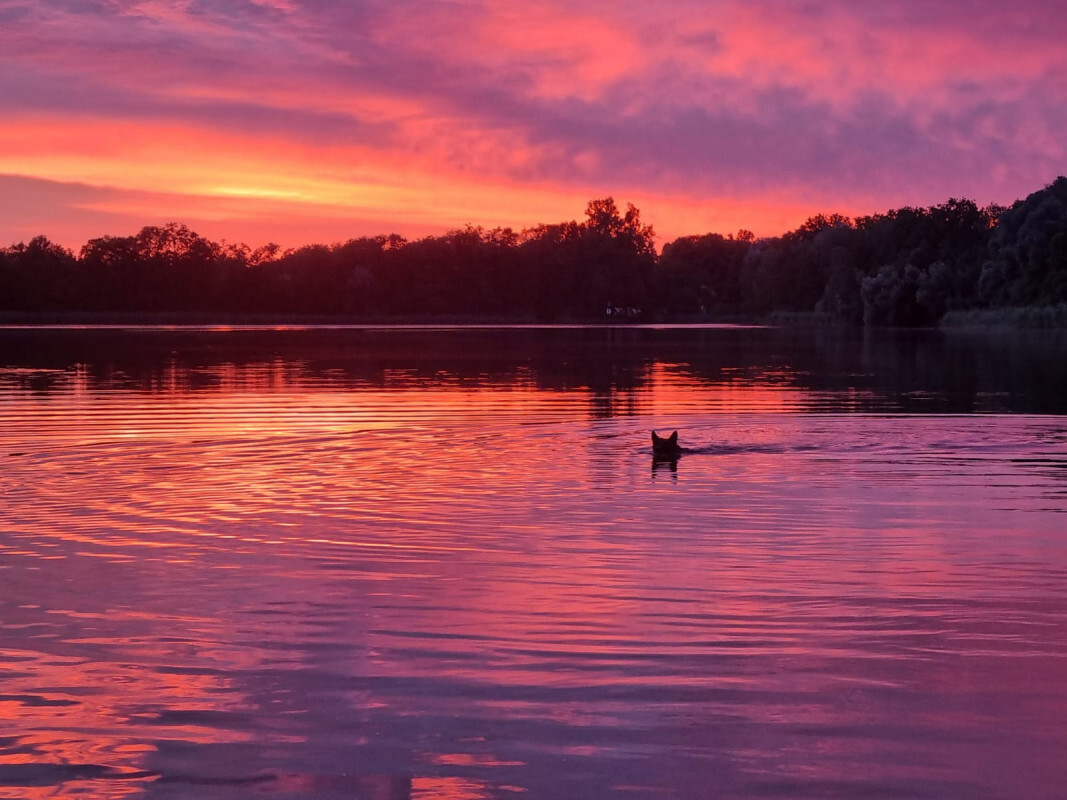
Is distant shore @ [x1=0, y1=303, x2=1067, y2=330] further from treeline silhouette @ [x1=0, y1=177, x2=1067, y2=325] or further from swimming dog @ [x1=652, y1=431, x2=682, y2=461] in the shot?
swimming dog @ [x1=652, y1=431, x2=682, y2=461]

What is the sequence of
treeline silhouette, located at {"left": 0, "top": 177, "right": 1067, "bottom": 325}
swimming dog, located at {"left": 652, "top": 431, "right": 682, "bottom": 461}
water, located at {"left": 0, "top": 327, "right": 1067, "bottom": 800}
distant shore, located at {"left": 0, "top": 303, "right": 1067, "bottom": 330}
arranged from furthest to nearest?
treeline silhouette, located at {"left": 0, "top": 177, "right": 1067, "bottom": 325}
distant shore, located at {"left": 0, "top": 303, "right": 1067, "bottom": 330}
swimming dog, located at {"left": 652, "top": 431, "right": 682, "bottom": 461}
water, located at {"left": 0, "top": 327, "right": 1067, "bottom": 800}

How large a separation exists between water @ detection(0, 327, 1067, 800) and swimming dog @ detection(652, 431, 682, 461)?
33 cm

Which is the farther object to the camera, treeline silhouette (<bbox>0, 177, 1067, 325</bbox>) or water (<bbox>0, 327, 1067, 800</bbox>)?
treeline silhouette (<bbox>0, 177, 1067, 325</bbox>)

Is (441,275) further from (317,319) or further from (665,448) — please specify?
(665,448)

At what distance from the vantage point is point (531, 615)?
390 inches

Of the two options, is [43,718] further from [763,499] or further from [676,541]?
[763,499]

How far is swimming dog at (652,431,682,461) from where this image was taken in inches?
777

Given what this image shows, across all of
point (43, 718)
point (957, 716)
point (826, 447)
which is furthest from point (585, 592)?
point (826, 447)

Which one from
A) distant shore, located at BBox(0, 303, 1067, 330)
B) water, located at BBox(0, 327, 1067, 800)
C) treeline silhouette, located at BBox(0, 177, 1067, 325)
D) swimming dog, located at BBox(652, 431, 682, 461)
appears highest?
treeline silhouette, located at BBox(0, 177, 1067, 325)

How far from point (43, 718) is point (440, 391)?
2745 cm

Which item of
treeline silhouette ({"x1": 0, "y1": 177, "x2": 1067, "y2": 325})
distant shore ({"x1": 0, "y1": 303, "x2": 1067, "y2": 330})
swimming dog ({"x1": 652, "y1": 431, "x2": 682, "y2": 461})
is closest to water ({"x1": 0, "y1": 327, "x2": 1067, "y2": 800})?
swimming dog ({"x1": 652, "y1": 431, "x2": 682, "y2": 461})

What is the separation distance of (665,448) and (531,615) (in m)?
10.2

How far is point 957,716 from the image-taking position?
7.50 m

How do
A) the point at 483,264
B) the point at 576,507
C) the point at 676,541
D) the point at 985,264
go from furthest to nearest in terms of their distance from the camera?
the point at 483,264
the point at 985,264
the point at 576,507
the point at 676,541
